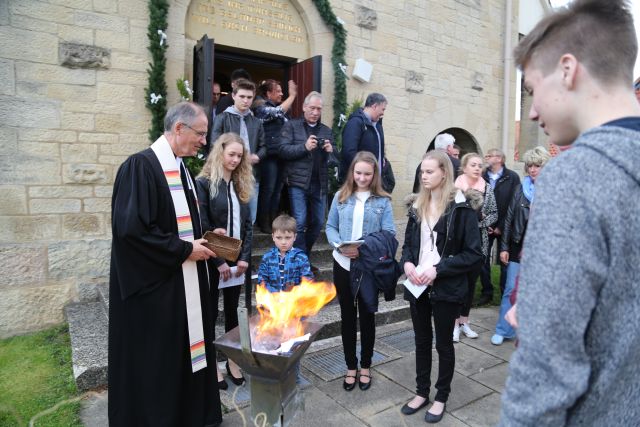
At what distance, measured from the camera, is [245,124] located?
204 inches

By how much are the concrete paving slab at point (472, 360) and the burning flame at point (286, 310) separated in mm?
1970

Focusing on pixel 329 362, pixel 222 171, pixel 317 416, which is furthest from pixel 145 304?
pixel 329 362

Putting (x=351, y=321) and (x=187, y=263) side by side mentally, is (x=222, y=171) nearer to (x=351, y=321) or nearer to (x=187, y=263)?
(x=187, y=263)

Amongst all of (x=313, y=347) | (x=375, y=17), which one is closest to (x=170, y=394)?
(x=313, y=347)

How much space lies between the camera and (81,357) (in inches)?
147

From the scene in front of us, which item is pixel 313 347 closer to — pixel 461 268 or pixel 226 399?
pixel 226 399

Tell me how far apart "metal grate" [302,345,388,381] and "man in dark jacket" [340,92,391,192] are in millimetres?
2367

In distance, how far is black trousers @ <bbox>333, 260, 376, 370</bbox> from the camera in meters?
3.69

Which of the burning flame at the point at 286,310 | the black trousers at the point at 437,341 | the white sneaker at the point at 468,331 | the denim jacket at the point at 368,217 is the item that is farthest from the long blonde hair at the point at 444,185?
the white sneaker at the point at 468,331

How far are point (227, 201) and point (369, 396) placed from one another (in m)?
2.04

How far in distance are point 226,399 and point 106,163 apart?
3413 mm

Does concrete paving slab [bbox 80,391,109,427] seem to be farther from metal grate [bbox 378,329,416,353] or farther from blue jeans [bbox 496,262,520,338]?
blue jeans [bbox 496,262,520,338]

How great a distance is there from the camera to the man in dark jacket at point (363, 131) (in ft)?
18.0

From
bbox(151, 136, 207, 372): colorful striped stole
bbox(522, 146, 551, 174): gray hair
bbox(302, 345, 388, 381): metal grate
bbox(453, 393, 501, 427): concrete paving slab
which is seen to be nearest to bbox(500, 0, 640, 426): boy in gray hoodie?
bbox(151, 136, 207, 372): colorful striped stole
